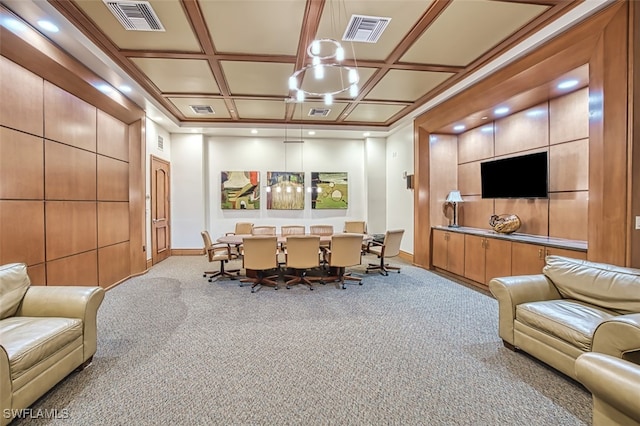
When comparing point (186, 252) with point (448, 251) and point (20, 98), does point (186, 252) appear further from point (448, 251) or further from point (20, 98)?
point (448, 251)

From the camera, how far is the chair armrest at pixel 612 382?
1380 millimetres

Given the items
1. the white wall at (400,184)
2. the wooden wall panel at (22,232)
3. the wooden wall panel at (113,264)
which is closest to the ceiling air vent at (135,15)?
the wooden wall panel at (22,232)

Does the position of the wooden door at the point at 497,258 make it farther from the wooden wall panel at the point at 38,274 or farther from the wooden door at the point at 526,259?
the wooden wall panel at the point at 38,274

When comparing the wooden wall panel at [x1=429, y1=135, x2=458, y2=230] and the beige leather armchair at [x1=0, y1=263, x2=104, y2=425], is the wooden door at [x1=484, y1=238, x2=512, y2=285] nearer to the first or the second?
the wooden wall panel at [x1=429, y1=135, x2=458, y2=230]

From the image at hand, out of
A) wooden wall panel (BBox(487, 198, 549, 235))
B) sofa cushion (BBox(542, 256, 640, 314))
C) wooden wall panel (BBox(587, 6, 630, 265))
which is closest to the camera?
sofa cushion (BBox(542, 256, 640, 314))

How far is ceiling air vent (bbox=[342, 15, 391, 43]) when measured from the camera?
3.24m

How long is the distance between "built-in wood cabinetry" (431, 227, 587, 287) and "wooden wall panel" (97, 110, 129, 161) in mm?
6157

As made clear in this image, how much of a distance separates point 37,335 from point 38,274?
2001 mm

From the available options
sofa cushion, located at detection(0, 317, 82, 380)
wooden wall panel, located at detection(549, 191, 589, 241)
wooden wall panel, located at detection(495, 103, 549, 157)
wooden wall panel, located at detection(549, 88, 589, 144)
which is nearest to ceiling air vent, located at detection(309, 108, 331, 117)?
wooden wall panel, located at detection(495, 103, 549, 157)

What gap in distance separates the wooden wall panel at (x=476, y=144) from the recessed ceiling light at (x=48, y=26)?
20.7ft

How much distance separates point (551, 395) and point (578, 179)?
9.87 feet

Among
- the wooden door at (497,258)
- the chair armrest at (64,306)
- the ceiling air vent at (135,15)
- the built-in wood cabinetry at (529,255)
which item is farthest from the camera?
the wooden door at (497,258)

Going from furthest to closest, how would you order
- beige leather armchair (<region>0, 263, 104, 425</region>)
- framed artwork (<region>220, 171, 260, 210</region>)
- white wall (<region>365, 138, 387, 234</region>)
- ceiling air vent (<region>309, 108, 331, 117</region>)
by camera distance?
1. white wall (<region>365, 138, 387, 234</region>)
2. framed artwork (<region>220, 171, 260, 210</region>)
3. ceiling air vent (<region>309, 108, 331, 117</region>)
4. beige leather armchair (<region>0, 263, 104, 425</region>)

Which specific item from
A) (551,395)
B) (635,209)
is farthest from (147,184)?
(635,209)
